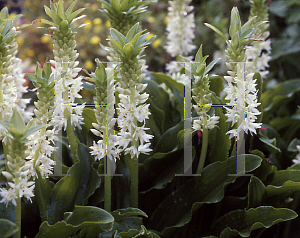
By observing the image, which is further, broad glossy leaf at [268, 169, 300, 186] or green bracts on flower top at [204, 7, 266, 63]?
broad glossy leaf at [268, 169, 300, 186]

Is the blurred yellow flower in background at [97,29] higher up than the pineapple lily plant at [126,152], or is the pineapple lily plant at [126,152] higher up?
the blurred yellow flower in background at [97,29]

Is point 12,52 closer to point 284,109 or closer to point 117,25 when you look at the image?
point 117,25

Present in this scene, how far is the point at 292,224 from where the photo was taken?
197 centimetres

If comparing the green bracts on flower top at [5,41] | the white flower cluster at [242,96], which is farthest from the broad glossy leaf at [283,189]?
the green bracts on flower top at [5,41]

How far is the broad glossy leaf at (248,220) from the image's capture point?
146 cm

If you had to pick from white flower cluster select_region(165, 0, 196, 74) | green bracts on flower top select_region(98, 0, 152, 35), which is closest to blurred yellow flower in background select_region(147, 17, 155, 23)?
white flower cluster select_region(165, 0, 196, 74)

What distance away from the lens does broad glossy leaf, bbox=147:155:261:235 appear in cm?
163

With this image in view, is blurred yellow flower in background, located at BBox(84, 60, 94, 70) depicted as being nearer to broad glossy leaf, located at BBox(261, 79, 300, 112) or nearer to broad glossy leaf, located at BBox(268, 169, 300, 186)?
broad glossy leaf, located at BBox(261, 79, 300, 112)

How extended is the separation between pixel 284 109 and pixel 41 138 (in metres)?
2.11

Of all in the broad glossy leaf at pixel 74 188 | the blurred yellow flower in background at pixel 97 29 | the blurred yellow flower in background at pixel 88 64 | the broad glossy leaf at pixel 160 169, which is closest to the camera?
the broad glossy leaf at pixel 74 188

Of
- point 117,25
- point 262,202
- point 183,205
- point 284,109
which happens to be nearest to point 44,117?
point 117,25

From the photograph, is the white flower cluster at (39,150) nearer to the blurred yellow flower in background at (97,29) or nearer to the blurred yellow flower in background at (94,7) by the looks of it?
the blurred yellow flower in background at (97,29)

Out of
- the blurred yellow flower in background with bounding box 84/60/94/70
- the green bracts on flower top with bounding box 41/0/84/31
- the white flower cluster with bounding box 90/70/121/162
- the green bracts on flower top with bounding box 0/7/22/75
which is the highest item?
the blurred yellow flower in background with bounding box 84/60/94/70

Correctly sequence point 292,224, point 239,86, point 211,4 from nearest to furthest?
point 239,86, point 292,224, point 211,4
